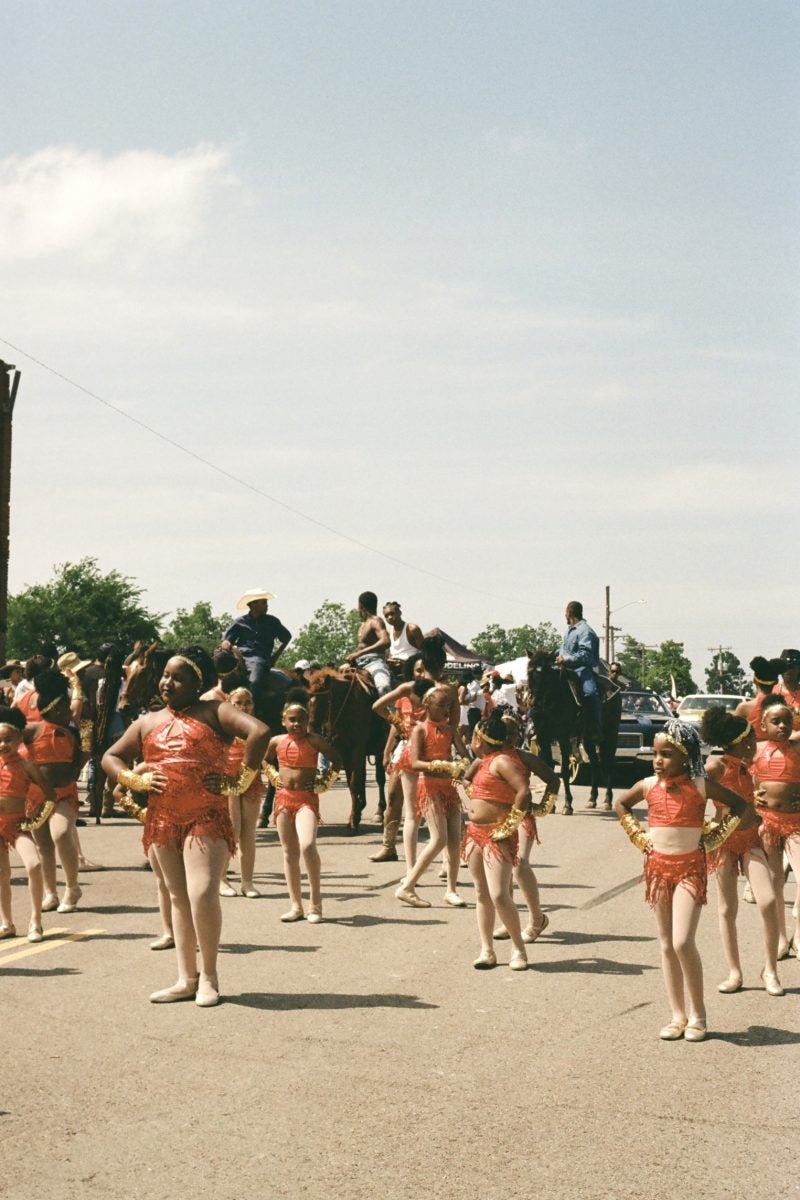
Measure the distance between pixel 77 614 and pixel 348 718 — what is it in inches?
3221

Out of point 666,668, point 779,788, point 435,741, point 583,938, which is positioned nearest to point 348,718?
point 435,741

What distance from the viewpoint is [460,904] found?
11.9m

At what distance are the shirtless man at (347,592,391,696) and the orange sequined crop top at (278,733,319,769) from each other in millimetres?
7018

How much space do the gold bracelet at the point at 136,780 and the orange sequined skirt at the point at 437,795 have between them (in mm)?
3791

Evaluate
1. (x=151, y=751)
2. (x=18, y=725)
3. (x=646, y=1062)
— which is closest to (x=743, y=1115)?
(x=646, y=1062)

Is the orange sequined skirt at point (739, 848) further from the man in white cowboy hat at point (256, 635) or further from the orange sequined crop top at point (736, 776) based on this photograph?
the man in white cowboy hat at point (256, 635)

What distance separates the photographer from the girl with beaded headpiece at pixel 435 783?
37.5 ft

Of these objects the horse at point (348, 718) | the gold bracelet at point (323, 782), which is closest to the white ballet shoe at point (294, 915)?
the gold bracelet at point (323, 782)

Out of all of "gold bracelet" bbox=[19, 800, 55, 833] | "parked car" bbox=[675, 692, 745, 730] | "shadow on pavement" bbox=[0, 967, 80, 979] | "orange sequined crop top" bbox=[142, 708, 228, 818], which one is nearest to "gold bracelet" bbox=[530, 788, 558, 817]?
"orange sequined crop top" bbox=[142, 708, 228, 818]

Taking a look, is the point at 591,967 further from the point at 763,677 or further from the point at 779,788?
the point at 763,677

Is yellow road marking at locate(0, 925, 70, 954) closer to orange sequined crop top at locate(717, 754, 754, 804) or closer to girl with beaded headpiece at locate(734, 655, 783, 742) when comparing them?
orange sequined crop top at locate(717, 754, 754, 804)

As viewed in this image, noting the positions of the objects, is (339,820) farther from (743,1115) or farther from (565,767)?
(743,1115)

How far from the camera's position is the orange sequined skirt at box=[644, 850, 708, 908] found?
7.53m

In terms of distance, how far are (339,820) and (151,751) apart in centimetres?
1140
